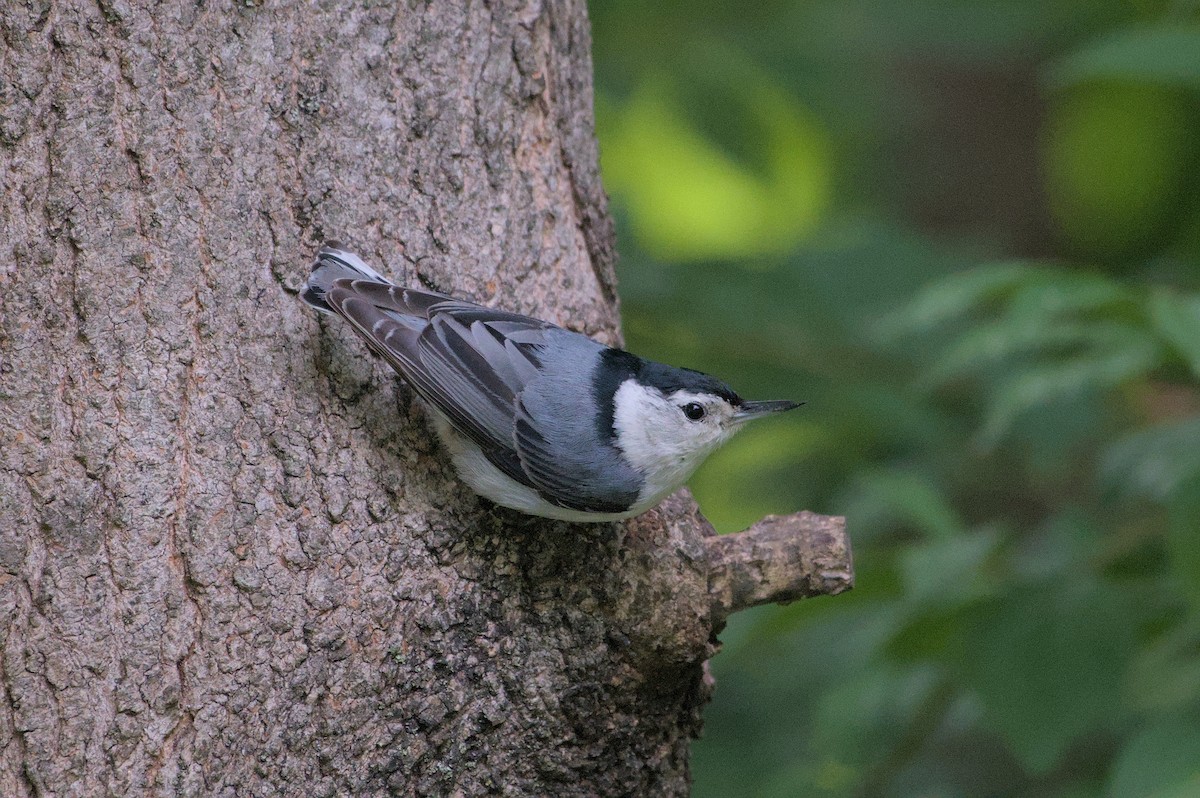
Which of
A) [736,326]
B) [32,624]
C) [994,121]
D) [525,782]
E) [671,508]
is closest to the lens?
[32,624]

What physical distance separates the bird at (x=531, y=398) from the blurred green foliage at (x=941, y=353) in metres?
0.58

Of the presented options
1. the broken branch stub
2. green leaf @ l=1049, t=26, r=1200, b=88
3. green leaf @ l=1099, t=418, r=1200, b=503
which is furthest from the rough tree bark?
green leaf @ l=1049, t=26, r=1200, b=88

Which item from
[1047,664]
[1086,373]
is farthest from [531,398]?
[1047,664]

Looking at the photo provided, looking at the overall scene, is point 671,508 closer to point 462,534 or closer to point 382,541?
point 462,534

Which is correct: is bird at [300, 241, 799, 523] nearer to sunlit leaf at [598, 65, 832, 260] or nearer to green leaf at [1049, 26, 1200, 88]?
green leaf at [1049, 26, 1200, 88]

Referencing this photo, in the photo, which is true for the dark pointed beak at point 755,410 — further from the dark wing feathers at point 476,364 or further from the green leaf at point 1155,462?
the green leaf at point 1155,462

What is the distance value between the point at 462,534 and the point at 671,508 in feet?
1.53

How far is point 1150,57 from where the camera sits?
275 cm

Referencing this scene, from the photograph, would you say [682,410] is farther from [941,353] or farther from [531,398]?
[941,353]

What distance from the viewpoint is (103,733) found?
182 cm

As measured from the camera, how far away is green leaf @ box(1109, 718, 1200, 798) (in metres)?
2.12

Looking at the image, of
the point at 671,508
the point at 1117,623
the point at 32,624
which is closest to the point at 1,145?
the point at 32,624

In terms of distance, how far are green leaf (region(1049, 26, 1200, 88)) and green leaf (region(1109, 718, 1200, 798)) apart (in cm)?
152

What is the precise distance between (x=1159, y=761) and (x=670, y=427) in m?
1.15
